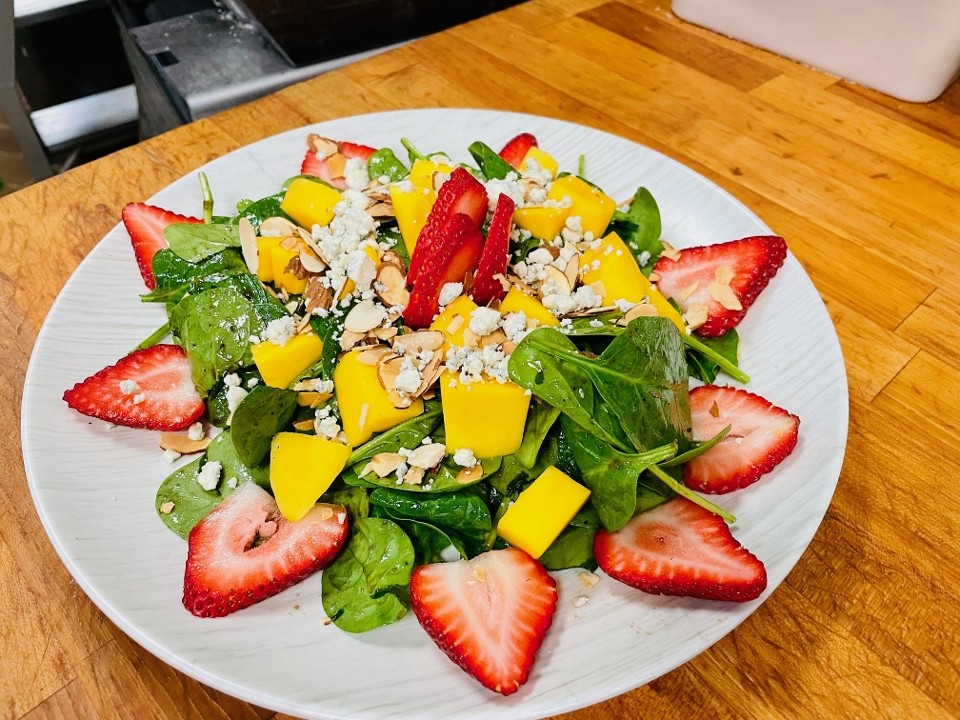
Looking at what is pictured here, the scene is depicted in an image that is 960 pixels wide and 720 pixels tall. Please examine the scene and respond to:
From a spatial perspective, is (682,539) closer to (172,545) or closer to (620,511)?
(620,511)

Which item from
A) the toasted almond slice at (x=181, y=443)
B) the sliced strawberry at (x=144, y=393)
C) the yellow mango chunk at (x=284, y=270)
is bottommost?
the toasted almond slice at (x=181, y=443)

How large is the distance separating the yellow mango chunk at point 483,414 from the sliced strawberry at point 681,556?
0.57 feet

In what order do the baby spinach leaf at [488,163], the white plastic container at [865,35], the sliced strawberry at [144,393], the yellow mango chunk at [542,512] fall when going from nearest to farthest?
the yellow mango chunk at [542,512] → the sliced strawberry at [144,393] → the baby spinach leaf at [488,163] → the white plastic container at [865,35]

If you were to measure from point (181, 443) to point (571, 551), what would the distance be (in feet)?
1.80

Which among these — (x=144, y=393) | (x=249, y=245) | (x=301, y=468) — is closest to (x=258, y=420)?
(x=301, y=468)

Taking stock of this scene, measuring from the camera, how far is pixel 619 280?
3.50 feet

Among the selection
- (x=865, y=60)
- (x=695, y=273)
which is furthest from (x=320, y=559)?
(x=865, y=60)

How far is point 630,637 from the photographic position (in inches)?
31.1

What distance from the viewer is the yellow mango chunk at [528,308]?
102 cm

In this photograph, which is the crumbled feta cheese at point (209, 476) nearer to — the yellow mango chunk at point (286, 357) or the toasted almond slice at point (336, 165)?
the yellow mango chunk at point (286, 357)

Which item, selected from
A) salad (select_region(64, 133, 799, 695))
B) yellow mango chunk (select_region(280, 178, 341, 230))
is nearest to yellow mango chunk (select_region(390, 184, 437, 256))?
salad (select_region(64, 133, 799, 695))

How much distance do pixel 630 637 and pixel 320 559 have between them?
37 cm

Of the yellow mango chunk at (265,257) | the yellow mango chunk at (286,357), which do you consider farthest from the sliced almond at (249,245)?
the yellow mango chunk at (286,357)

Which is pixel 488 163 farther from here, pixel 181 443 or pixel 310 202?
pixel 181 443
